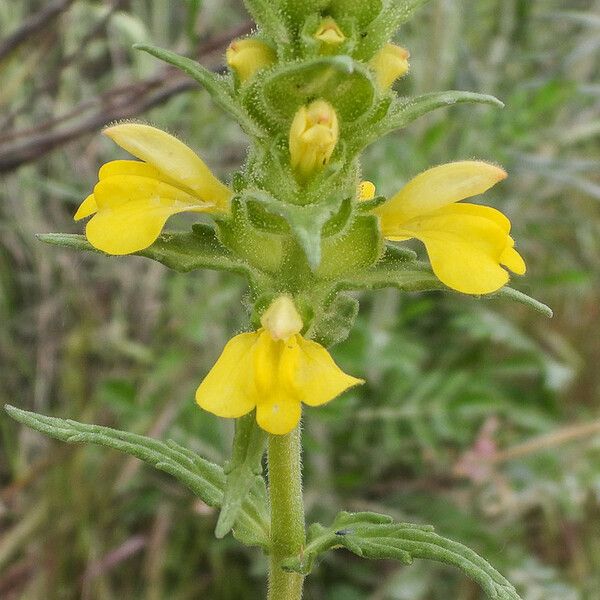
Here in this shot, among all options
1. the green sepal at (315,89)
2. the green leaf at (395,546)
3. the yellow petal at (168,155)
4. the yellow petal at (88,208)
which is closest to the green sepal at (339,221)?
the green sepal at (315,89)

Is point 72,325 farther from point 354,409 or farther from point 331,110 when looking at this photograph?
point 331,110

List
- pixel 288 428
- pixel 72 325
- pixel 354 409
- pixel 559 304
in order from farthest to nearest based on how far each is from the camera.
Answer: pixel 559 304 < pixel 72 325 < pixel 354 409 < pixel 288 428

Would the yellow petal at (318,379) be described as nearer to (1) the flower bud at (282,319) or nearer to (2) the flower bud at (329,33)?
(1) the flower bud at (282,319)

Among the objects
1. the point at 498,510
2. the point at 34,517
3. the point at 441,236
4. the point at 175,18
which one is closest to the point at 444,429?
the point at 498,510

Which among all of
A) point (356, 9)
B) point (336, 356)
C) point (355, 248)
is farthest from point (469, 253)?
point (336, 356)

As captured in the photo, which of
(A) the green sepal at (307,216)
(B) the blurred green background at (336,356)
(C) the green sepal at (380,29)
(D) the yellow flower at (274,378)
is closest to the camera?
(A) the green sepal at (307,216)

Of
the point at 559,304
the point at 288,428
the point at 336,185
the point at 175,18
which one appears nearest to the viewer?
the point at 288,428

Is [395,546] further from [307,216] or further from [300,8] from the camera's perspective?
[300,8]
